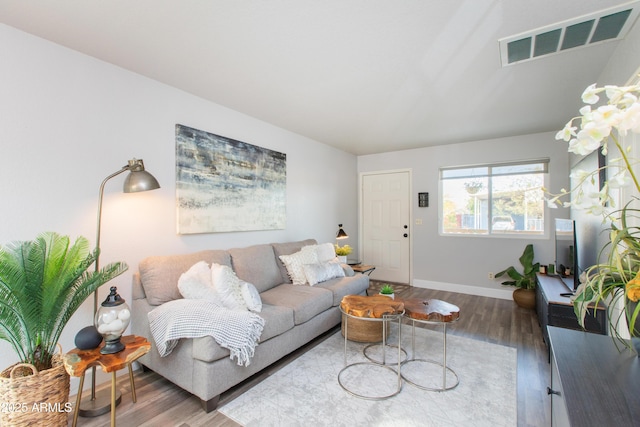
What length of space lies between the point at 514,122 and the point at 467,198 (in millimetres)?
1350

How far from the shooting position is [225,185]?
3137 mm

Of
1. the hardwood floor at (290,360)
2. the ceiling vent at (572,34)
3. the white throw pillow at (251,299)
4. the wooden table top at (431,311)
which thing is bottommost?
the hardwood floor at (290,360)

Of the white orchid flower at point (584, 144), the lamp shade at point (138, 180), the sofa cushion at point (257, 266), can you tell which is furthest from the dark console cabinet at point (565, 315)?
the lamp shade at point (138, 180)

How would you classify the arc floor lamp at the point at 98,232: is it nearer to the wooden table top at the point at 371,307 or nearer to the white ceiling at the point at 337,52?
the white ceiling at the point at 337,52

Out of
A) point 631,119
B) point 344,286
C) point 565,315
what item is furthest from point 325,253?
point 631,119

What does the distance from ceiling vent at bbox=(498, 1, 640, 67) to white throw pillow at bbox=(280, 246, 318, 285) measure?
256 cm

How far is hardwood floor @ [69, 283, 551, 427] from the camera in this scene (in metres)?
1.84

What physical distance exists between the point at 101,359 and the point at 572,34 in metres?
3.43

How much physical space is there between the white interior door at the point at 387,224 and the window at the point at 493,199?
0.64 m

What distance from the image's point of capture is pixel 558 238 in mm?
3406

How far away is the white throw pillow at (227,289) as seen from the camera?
7.45 ft

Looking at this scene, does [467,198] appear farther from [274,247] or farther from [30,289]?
[30,289]

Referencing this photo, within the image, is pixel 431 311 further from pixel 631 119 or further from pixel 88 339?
pixel 88 339

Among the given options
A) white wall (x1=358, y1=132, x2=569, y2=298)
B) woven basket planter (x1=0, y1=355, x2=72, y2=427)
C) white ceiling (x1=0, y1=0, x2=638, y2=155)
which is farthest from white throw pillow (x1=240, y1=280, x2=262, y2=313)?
white wall (x1=358, y1=132, x2=569, y2=298)
